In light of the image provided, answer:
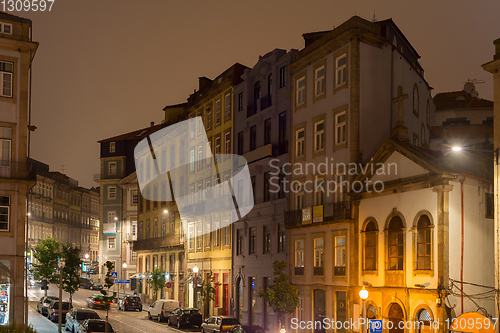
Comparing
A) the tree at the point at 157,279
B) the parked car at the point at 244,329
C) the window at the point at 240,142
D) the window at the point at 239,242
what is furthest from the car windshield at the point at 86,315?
the tree at the point at 157,279

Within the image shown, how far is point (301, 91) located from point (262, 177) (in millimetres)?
7851

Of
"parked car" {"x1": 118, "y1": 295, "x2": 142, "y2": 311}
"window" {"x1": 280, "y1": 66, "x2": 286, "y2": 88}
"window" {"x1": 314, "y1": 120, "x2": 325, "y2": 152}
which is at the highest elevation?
"window" {"x1": 280, "y1": 66, "x2": 286, "y2": 88}

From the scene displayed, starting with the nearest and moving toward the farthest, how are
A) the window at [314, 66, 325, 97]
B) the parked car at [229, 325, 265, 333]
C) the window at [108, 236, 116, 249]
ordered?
the parked car at [229, 325, 265, 333]
the window at [314, 66, 325, 97]
the window at [108, 236, 116, 249]

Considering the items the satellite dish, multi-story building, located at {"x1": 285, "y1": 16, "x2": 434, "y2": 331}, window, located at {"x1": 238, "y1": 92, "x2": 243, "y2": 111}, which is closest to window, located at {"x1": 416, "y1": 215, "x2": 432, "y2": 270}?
multi-story building, located at {"x1": 285, "y1": 16, "x2": 434, "y2": 331}

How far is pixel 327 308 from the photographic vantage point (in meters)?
35.4

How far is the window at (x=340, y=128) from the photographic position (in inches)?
1410

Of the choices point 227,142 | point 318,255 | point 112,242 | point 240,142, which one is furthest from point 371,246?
point 112,242

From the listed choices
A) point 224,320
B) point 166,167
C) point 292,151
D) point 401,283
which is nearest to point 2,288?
point 224,320

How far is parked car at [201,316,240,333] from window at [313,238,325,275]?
5709mm

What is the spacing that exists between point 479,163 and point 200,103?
3229cm

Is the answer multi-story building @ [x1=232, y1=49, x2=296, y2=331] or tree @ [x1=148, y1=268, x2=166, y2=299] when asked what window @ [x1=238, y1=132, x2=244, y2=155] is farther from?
tree @ [x1=148, y1=268, x2=166, y2=299]

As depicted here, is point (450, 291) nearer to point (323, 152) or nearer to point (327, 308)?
point (327, 308)

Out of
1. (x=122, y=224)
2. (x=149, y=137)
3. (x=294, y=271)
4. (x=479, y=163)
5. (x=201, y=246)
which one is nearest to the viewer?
(x=479, y=163)

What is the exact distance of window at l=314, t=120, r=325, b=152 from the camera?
124 ft
